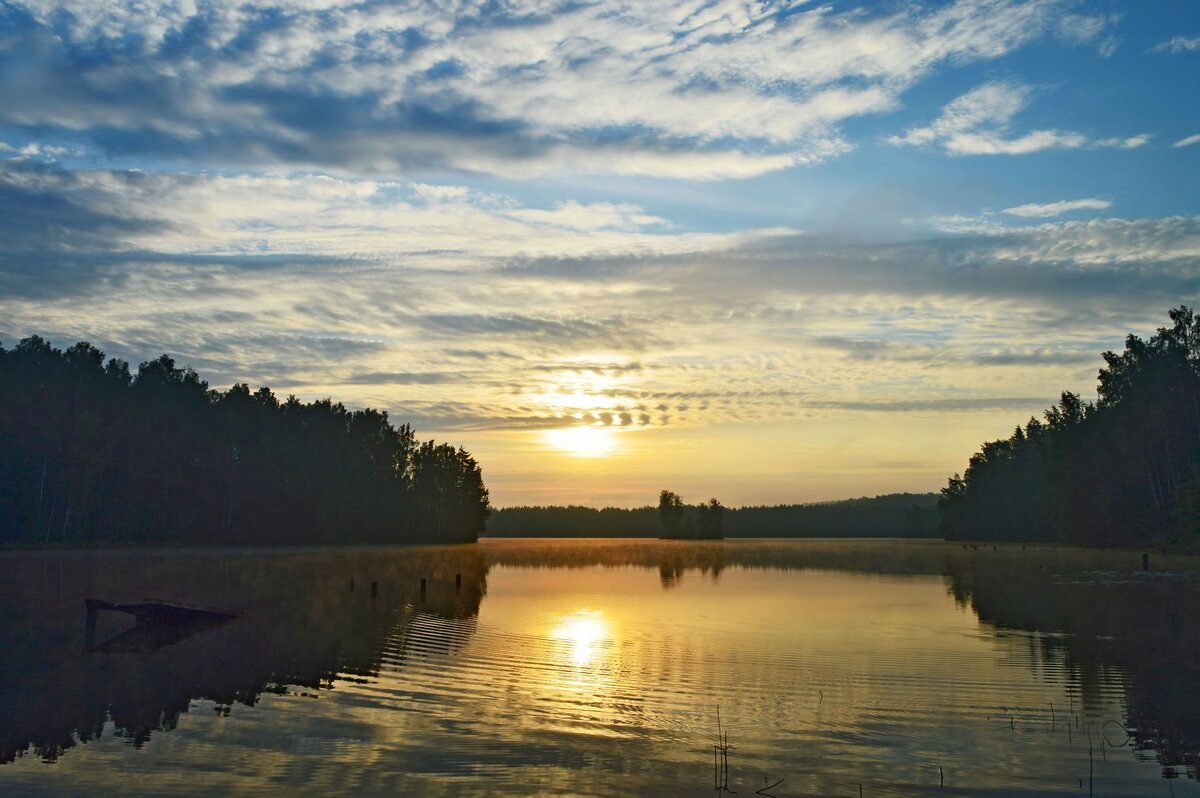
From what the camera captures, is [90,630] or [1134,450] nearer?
[90,630]

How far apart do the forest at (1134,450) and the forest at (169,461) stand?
109 m

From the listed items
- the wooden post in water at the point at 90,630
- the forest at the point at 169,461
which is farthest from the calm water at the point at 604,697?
the forest at the point at 169,461

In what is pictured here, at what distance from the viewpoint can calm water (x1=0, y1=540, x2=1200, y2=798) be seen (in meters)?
16.4

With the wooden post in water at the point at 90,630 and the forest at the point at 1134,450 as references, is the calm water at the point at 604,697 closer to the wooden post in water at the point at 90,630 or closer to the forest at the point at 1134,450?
the wooden post in water at the point at 90,630

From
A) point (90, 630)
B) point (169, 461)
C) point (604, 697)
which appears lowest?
point (604, 697)

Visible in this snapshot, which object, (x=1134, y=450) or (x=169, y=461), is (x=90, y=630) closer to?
(x=169, y=461)

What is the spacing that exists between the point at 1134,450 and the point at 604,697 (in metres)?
96.1

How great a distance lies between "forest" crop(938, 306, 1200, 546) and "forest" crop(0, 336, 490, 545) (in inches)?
4285

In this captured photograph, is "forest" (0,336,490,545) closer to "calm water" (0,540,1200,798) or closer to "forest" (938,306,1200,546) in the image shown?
"calm water" (0,540,1200,798)

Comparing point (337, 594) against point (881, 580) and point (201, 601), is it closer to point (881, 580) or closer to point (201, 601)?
point (201, 601)

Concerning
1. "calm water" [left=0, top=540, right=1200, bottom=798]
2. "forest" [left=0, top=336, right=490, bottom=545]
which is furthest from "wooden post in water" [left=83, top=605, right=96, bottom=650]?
"forest" [left=0, top=336, right=490, bottom=545]

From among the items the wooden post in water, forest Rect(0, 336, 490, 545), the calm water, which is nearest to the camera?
the calm water

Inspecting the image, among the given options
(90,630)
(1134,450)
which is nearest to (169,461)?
(90,630)

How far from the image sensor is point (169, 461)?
10881cm
